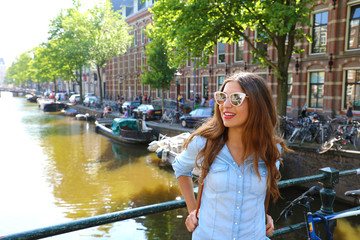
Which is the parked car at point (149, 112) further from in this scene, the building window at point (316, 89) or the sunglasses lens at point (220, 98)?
the sunglasses lens at point (220, 98)

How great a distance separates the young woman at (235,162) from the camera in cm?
156

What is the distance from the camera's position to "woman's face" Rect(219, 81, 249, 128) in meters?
1.62

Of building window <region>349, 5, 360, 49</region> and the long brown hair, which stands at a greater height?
building window <region>349, 5, 360, 49</region>

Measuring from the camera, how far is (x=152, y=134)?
18.3 m

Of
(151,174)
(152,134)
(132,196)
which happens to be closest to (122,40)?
(152,134)

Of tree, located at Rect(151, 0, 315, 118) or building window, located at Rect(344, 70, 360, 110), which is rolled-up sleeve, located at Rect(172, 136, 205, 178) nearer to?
tree, located at Rect(151, 0, 315, 118)

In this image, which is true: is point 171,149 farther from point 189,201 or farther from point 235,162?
point 235,162

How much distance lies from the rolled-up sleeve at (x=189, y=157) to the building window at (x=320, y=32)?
16420mm

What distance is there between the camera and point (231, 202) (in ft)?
5.12

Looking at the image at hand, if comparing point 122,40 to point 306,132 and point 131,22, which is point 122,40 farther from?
point 306,132

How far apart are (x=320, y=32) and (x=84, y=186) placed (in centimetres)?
1344

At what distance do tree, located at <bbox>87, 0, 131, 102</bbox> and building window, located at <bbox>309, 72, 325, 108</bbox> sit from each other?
68.3ft

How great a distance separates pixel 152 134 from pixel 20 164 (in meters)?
6.96

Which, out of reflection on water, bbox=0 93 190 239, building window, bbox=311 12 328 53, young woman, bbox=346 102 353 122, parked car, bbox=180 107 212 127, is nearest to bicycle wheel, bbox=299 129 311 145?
young woman, bbox=346 102 353 122
